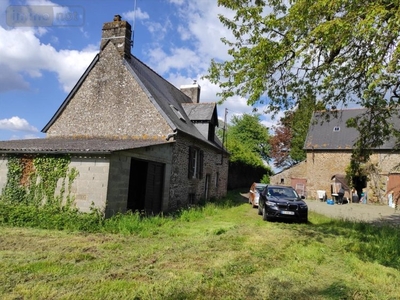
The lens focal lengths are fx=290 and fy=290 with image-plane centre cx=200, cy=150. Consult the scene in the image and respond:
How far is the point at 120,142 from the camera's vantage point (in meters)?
12.2

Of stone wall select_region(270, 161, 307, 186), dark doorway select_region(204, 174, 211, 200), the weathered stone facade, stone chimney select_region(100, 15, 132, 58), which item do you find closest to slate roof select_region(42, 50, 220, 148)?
stone chimney select_region(100, 15, 132, 58)

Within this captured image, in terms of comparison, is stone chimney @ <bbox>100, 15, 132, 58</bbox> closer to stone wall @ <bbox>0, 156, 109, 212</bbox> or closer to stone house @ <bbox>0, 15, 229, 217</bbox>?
stone house @ <bbox>0, 15, 229, 217</bbox>

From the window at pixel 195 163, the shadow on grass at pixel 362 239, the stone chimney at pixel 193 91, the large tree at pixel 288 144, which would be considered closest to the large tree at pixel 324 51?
the shadow on grass at pixel 362 239

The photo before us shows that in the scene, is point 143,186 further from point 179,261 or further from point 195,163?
point 179,261

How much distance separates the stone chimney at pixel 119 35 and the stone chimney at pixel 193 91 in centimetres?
914

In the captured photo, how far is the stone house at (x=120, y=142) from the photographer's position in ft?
32.9

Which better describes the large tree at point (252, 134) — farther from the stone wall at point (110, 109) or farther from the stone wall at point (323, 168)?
the stone wall at point (110, 109)

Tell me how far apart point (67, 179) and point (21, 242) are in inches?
137

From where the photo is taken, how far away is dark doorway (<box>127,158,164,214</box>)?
12.3 m

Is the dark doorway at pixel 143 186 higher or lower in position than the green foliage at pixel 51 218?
higher

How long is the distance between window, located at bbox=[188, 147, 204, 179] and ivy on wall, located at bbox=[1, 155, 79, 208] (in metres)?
7.39

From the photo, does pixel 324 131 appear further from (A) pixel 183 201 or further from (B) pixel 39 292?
(B) pixel 39 292

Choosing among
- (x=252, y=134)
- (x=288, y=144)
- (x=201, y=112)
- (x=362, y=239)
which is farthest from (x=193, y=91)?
(x=252, y=134)

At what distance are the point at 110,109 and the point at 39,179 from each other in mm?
5204
